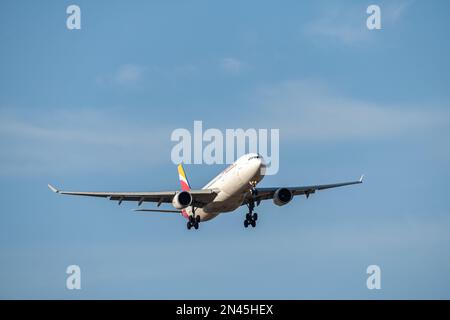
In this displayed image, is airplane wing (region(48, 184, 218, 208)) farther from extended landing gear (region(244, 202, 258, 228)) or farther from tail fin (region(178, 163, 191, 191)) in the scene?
tail fin (region(178, 163, 191, 191))

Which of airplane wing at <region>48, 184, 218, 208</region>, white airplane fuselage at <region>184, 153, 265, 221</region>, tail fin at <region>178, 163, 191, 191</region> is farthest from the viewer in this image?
tail fin at <region>178, 163, 191, 191</region>

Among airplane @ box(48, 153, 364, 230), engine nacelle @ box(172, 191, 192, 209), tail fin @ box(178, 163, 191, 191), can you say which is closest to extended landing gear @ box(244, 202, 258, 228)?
airplane @ box(48, 153, 364, 230)

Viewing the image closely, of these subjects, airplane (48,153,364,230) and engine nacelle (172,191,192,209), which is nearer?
airplane (48,153,364,230)

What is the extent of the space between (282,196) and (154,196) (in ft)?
36.0

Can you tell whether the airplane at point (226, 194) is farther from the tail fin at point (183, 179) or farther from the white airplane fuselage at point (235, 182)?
the tail fin at point (183, 179)

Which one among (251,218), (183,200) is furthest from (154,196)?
(251,218)

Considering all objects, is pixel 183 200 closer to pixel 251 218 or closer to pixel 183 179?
pixel 251 218

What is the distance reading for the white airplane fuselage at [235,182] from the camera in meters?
65.9

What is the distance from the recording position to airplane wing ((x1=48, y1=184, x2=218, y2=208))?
70875mm

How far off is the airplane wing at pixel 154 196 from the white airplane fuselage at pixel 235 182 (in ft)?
1.73

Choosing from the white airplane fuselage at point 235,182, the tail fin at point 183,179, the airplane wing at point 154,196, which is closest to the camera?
the white airplane fuselage at point 235,182

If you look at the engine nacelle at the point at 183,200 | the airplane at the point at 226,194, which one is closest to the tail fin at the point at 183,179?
the airplane at the point at 226,194
